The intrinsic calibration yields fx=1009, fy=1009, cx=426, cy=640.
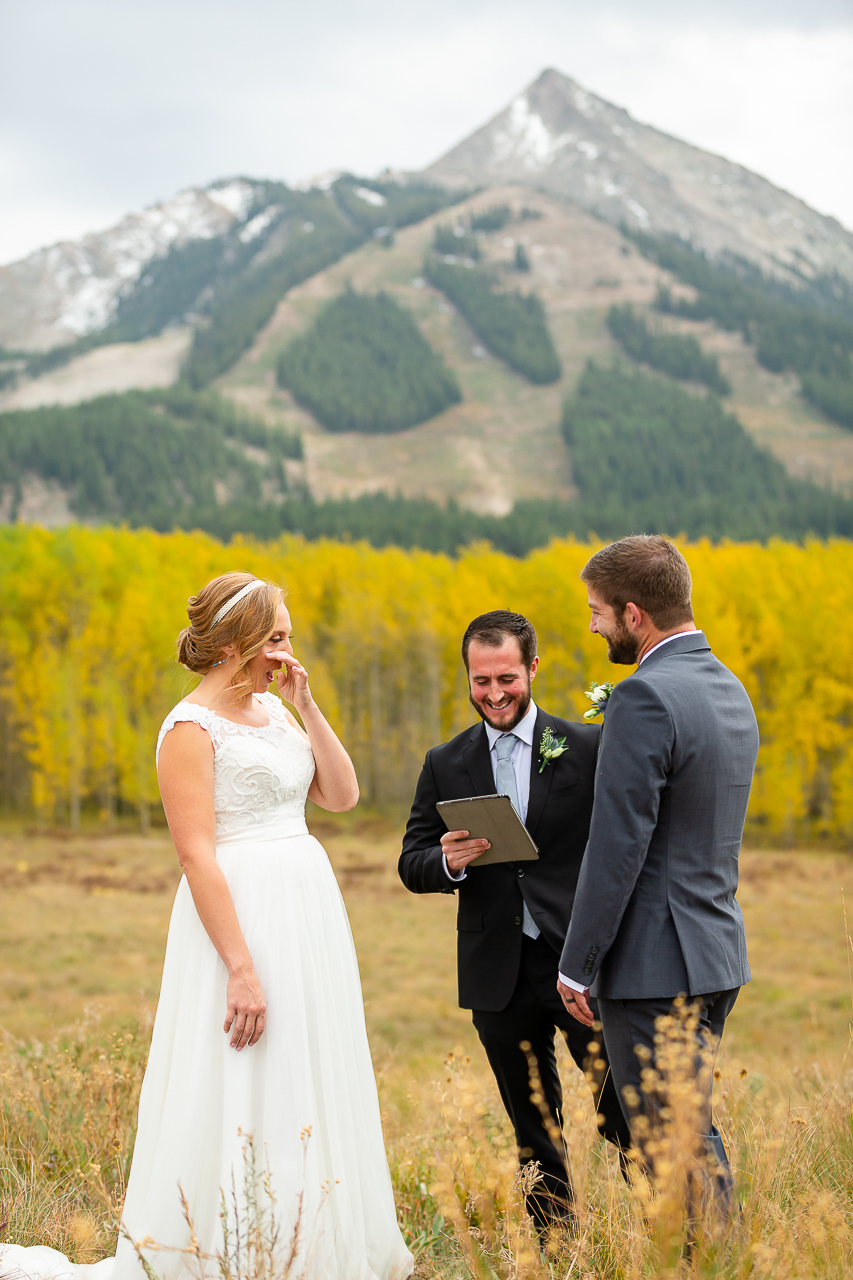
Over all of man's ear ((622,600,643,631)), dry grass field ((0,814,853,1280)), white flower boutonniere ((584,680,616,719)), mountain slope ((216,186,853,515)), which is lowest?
dry grass field ((0,814,853,1280))

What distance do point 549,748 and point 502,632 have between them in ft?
1.51

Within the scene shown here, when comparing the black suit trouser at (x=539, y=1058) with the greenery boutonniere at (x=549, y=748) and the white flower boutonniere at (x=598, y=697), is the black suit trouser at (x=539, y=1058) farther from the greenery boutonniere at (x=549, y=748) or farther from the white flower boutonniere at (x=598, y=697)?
the white flower boutonniere at (x=598, y=697)

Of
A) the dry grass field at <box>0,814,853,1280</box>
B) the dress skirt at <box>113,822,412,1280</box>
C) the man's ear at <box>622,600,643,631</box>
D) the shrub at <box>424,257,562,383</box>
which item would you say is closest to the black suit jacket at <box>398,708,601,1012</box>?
the dry grass field at <box>0,814,853,1280</box>

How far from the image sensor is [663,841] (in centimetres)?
284

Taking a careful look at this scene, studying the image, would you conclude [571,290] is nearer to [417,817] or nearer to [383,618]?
[383,618]

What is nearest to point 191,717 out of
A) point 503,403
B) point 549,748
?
point 549,748

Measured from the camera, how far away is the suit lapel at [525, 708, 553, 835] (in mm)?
3535

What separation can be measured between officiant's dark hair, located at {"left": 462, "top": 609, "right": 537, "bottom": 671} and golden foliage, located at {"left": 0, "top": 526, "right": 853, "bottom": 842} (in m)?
29.4

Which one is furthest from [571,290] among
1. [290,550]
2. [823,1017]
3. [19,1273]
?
[19,1273]

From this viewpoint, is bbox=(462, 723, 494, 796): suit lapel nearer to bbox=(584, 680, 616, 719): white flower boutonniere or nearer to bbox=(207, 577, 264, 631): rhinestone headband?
bbox=(584, 680, 616, 719): white flower boutonniere

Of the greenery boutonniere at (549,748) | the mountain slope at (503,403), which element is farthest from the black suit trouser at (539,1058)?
the mountain slope at (503,403)

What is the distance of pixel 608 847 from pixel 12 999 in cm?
1547

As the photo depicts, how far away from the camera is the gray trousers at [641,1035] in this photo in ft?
8.98

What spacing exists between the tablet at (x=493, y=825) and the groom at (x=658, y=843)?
0.35 meters
